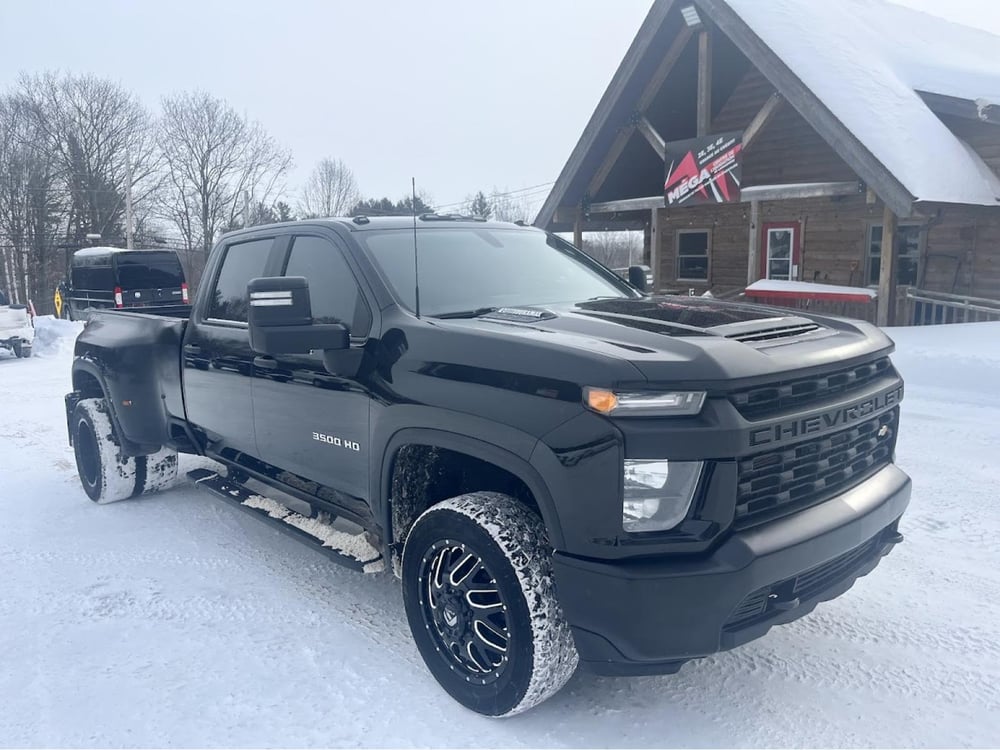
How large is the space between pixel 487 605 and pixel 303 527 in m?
1.47

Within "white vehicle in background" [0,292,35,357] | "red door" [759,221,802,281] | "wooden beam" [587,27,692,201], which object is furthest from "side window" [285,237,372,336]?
"red door" [759,221,802,281]

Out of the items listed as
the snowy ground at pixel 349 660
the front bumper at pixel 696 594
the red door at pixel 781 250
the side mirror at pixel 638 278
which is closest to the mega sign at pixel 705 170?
the red door at pixel 781 250

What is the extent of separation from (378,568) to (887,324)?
12142 mm

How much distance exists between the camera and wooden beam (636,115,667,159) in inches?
642

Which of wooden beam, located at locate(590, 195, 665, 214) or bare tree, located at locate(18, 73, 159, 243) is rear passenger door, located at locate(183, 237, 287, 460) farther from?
bare tree, located at locate(18, 73, 159, 243)

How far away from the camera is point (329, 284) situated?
12.5 ft

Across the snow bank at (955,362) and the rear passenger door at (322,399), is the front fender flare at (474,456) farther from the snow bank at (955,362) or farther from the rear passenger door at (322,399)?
the snow bank at (955,362)

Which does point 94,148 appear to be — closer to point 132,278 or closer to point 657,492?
point 132,278

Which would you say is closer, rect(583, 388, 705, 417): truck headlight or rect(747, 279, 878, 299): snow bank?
rect(583, 388, 705, 417): truck headlight

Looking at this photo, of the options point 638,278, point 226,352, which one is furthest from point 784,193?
point 226,352

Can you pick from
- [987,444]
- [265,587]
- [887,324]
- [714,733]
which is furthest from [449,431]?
[887,324]

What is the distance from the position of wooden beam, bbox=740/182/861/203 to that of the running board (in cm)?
1190

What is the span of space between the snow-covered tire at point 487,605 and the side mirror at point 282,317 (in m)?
0.90

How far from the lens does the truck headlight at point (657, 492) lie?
2482 mm
